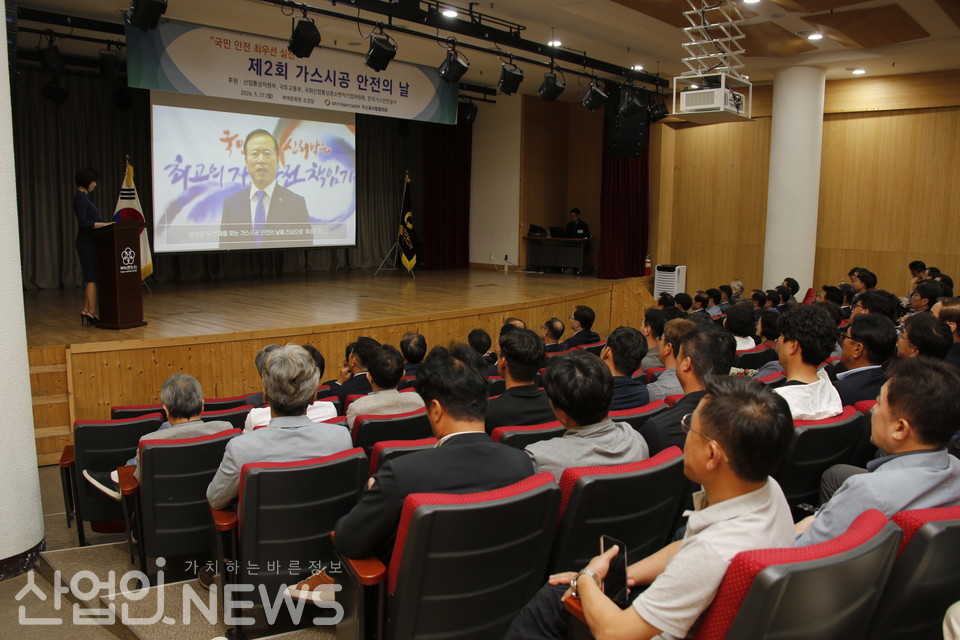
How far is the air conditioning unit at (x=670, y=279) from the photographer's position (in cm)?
1162

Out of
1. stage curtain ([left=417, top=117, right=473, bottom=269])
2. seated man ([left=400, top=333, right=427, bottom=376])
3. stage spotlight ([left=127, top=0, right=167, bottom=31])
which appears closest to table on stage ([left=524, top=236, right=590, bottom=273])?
stage curtain ([left=417, top=117, right=473, bottom=269])

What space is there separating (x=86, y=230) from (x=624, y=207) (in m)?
8.08

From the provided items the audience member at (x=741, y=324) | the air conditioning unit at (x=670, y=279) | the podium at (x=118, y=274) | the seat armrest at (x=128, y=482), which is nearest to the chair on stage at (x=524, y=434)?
the seat armrest at (x=128, y=482)

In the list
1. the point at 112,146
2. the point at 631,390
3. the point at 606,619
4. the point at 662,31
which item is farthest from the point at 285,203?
the point at 606,619

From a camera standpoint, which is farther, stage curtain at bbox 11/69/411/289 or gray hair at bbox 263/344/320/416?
stage curtain at bbox 11/69/411/289

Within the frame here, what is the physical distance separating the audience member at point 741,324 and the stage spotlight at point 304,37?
459cm

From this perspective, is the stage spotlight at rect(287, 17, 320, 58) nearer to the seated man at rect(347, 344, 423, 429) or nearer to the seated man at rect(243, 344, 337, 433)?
the seated man at rect(347, 344, 423, 429)

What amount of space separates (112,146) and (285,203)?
8.79ft

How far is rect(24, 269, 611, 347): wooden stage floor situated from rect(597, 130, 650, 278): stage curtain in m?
0.71

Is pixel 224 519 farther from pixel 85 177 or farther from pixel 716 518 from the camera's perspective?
pixel 85 177

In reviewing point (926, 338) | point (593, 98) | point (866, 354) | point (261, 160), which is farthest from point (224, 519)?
point (593, 98)

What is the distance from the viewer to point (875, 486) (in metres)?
1.71

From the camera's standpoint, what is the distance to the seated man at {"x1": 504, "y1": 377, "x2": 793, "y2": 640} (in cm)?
136

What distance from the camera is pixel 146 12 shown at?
239 inches
